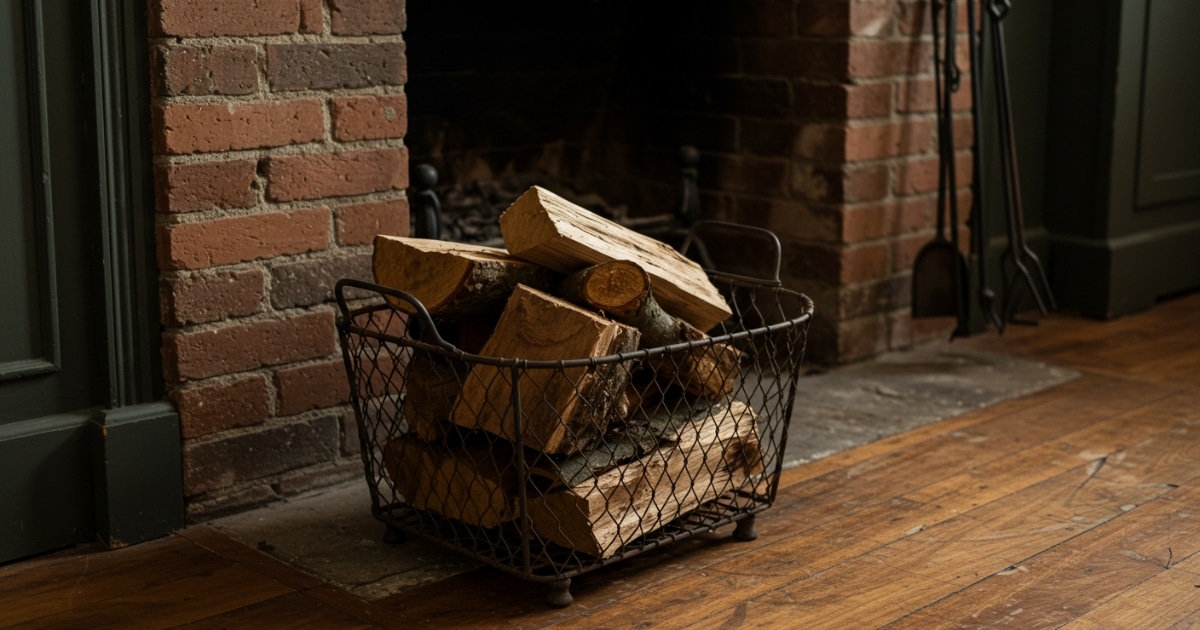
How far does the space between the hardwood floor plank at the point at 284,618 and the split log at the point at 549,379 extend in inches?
11.3

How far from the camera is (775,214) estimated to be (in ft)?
9.48

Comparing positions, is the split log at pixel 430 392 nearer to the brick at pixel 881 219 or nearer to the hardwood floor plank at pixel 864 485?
the hardwood floor plank at pixel 864 485

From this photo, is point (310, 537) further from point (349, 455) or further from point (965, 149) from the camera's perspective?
point (965, 149)

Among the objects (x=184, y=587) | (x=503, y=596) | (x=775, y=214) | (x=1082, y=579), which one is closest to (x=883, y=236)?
(x=775, y=214)

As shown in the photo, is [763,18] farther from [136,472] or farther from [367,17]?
[136,472]

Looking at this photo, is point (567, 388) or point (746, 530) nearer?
point (567, 388)

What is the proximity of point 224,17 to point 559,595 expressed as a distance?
3.00 ft

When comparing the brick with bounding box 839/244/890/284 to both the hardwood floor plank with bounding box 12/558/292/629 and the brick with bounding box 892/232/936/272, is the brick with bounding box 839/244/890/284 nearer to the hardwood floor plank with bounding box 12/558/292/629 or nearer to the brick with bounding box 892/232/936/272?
the brick with bounding box 892/232/936/272

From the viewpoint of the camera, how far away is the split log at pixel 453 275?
1713 mm

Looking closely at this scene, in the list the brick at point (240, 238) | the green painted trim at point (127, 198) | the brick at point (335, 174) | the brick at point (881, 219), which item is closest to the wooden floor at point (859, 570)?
the green painted trim at point (127, 198)

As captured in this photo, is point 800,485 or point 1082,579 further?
point 800,485

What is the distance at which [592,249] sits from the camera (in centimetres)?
170

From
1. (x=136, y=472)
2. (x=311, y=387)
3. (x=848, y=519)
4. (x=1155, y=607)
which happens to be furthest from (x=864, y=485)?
(x=136, y=472)

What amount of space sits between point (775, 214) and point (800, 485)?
0.91 meters
